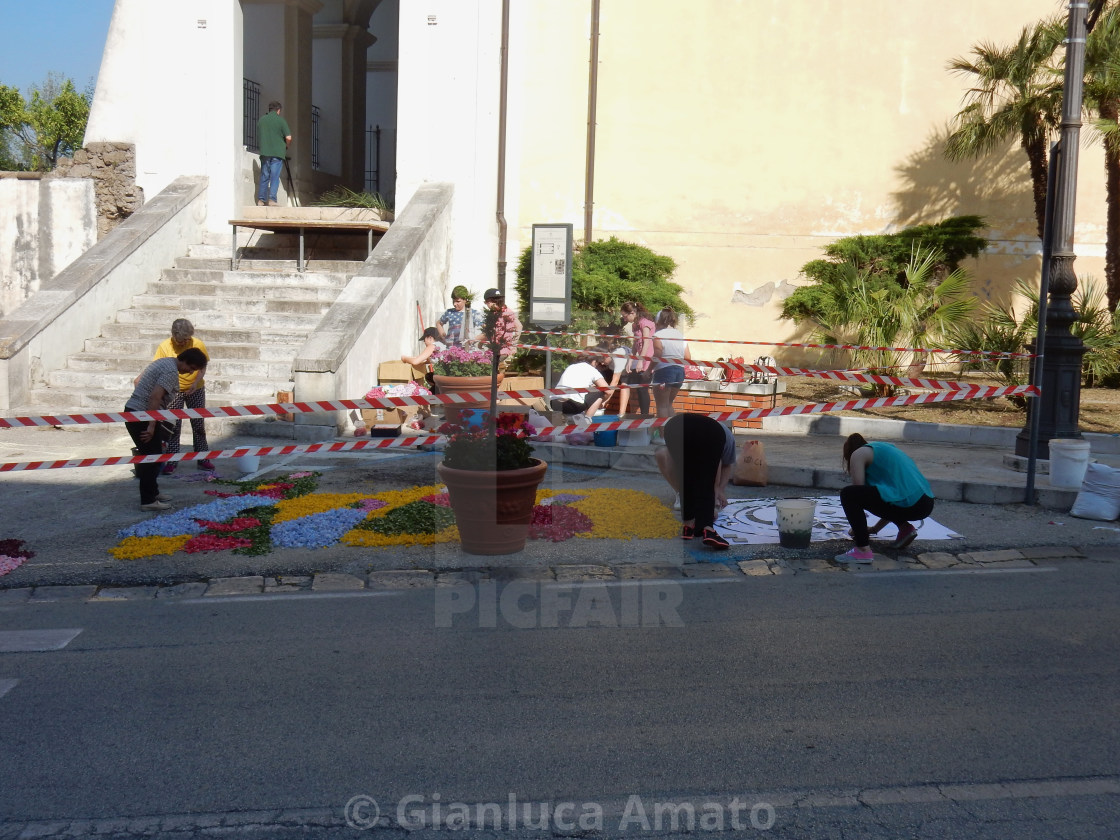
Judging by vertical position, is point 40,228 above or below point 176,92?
below

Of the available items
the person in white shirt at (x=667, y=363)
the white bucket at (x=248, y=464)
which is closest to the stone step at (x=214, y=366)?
the white bucket at (x=248, y=464)

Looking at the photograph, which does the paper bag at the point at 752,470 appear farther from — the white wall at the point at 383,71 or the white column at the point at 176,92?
the white wall at the point at 383,71

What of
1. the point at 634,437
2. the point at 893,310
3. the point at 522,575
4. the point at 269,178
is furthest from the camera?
the point at 269,178

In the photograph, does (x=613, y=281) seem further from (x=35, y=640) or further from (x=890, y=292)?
(x=35, y=640)

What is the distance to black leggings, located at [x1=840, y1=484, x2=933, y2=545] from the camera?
7.60 metres

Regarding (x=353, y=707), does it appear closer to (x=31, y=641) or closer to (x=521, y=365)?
(x=31, y=641)

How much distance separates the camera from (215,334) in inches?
569

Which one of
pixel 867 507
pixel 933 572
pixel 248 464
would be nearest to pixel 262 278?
pixel 248 464

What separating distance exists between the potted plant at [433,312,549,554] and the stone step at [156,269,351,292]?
8547 mm

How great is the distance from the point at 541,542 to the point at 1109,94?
1163cm

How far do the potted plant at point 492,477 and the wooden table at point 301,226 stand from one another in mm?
8963

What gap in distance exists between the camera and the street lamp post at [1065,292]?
952 cm

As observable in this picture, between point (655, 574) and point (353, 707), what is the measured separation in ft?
9.59

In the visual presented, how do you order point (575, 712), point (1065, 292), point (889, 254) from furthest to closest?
point (889, 254) < point (1065, 292) < point (575, 712)
